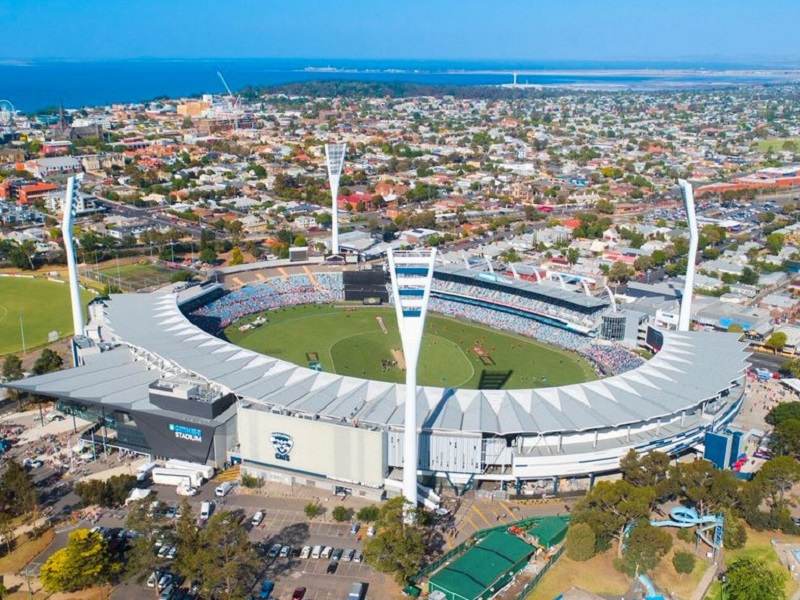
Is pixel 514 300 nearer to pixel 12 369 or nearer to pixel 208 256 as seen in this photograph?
pixel 208 256

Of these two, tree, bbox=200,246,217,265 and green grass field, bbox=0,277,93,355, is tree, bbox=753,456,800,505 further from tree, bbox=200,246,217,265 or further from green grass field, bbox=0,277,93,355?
tree, bbox=200,246,217,265

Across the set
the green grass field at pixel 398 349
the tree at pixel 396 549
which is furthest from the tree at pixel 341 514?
the green grass field at pixel 398 349

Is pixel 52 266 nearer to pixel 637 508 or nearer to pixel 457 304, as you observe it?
pixel 457 304

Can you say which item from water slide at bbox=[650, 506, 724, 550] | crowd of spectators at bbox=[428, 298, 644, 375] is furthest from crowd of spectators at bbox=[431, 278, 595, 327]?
water slide at bbox=[650, 506, 724, 550]

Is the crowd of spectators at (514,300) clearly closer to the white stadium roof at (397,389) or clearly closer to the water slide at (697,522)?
the white stadium roof at (397,389)

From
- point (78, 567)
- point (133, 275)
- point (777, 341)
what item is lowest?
point (777, 341)

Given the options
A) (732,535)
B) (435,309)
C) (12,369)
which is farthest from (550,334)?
(12,369)

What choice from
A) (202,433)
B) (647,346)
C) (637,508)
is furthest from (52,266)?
(637,508)
